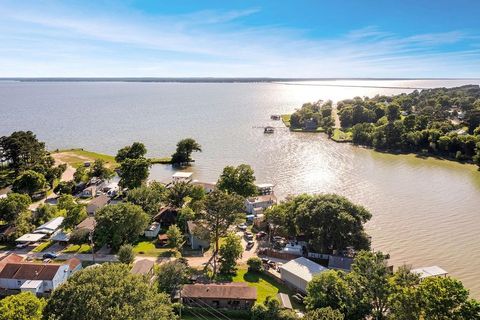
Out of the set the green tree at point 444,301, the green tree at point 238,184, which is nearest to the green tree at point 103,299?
the green tree at point 444,301

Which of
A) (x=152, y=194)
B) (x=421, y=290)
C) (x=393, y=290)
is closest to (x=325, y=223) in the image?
(x=393, y=290)

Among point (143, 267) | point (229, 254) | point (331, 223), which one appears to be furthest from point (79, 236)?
point (331, 223)

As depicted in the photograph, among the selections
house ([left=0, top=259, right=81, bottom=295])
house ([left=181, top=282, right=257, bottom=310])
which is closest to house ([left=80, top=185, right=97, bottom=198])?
house ([left=0, top=259, right=81, bottom=295])

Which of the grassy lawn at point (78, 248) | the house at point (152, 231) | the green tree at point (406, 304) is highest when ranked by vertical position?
the green tree at point (406, 304)

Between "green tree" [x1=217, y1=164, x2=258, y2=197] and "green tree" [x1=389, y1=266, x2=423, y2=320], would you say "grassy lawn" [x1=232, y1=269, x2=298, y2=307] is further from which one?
"green tree" [x1=217, y1=164, x2=258, y2=197]

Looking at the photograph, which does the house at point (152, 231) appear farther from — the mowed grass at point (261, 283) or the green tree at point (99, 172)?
the green tree at point (99, 172)

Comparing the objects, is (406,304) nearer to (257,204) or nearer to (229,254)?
(229,254)
